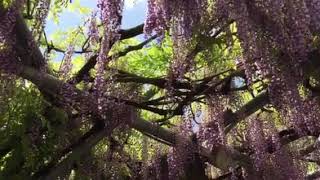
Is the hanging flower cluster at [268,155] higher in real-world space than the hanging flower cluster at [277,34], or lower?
higher

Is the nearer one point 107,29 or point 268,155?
point 107,29

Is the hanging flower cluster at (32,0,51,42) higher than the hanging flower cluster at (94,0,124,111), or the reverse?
the hanging flower cluster at (32,0,51,42)

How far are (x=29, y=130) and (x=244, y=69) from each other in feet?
5.62

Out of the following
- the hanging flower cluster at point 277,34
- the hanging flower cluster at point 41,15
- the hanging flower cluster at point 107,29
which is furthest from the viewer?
the hanging flower cluster at point 41,15

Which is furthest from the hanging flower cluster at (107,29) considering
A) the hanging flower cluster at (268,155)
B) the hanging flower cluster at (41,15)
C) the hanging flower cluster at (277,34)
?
the hanging flower cluster at (268,155)

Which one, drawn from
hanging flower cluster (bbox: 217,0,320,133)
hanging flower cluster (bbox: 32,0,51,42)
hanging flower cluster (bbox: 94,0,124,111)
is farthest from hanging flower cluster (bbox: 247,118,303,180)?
hanging flower cluster (bbox: 32,0,51,42)

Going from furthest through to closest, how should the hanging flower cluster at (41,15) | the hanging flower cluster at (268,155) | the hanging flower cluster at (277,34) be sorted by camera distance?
the hanging flower cluster at (268,155) < the hanging flower cluster at (41,15) < the hanging flower cluster at (277,34)

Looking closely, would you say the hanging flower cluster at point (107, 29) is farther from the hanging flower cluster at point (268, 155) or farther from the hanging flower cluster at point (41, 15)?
the hanging flower cluster at point (268, 155)

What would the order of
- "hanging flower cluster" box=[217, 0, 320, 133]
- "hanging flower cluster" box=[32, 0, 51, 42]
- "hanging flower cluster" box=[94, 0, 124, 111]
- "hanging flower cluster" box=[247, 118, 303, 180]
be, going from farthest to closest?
"hanging flower cluster" box=[247, 118, 303, 180] → "hanging flower cluster" box=[32, 0, 51, 42] → "hanging flower cluster" box=[94, 0, 124, 111] → "hanging flower cluster" box=[217, 0, 320, 133]

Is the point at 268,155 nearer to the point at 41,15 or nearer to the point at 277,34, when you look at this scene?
the point at 277,34

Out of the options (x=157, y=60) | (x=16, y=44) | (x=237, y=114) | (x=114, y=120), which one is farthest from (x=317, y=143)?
(x=16, y=44)

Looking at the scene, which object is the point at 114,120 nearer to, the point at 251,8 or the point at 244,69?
the point at 244,69

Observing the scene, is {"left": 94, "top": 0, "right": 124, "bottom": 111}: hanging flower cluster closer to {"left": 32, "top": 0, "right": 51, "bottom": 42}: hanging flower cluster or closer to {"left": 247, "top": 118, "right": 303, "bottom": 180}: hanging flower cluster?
{"left": 32, "top": 0, "right": 51, "bottom": 42}: hanging flower cluster

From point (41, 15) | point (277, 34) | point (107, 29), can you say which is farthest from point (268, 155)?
point (41, 15)
